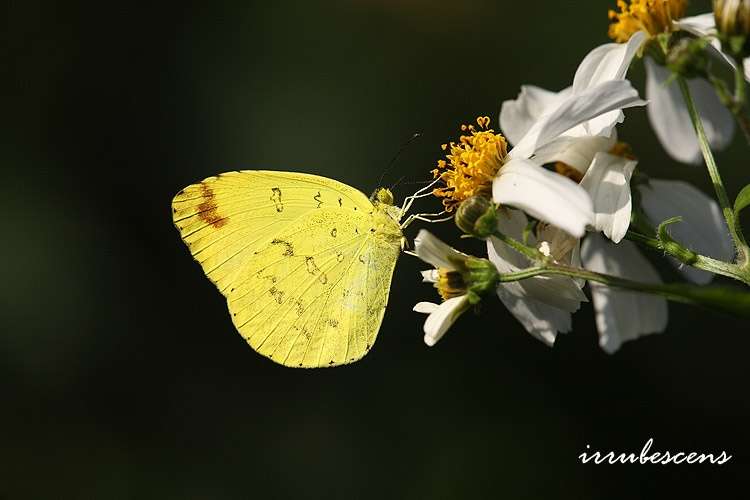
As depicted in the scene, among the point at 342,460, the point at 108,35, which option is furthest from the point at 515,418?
the point at 108,35

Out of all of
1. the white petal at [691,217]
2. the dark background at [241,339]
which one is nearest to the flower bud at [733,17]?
the white petal at [691,217]

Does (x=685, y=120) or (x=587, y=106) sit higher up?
(x=587, y=106)

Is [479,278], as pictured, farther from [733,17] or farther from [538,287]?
[733,17]

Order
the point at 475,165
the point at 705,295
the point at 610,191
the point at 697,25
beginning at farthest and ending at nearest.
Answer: the point at 475,165 < the point at 697,25 < the point at 610,191 < the point at 705,295

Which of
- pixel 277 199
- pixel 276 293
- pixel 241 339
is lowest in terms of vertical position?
pixel 241 339

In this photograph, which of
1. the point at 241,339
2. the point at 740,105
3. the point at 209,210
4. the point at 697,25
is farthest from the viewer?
the point at 241,339

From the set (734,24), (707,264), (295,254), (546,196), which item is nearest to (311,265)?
(295,254)

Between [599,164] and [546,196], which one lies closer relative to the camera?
[546,196]
